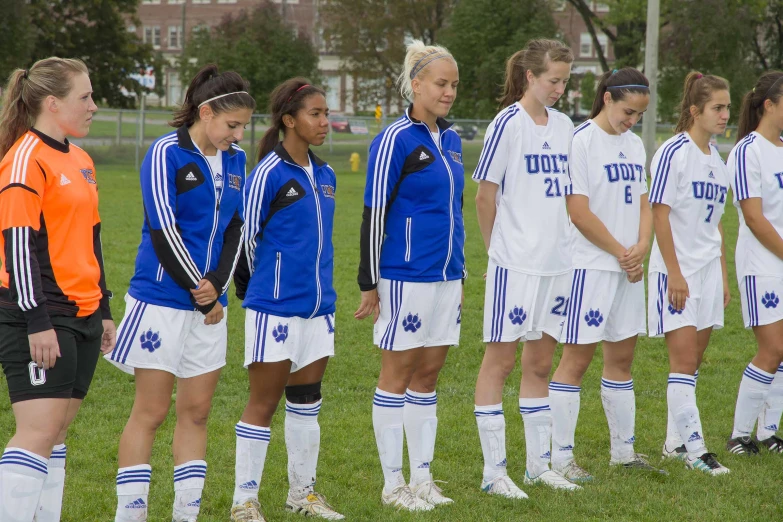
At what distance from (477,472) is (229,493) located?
1420 millimetres

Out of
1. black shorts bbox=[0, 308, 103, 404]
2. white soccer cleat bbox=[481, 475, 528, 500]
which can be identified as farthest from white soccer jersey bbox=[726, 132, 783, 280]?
black shorts bbox=[0, 308, 103, 404]

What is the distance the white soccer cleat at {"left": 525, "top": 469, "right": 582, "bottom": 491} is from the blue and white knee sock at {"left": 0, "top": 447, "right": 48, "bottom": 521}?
102 inches

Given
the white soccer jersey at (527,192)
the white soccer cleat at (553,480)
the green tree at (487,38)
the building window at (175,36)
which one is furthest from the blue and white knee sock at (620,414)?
the building window at (175,36)

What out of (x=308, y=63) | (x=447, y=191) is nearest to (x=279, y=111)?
(x=447, y=191)

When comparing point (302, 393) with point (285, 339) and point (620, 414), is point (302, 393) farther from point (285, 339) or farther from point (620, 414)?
point (620, 414)

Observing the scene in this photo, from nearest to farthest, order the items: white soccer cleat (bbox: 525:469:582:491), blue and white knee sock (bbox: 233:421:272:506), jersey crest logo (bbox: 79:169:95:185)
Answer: jersey crest logo (bbox: 79:169:95:185) < blue and white knee sock (bbox: 233:421:272:506) < white soccer cleat (bbox: 525:469:582:491)

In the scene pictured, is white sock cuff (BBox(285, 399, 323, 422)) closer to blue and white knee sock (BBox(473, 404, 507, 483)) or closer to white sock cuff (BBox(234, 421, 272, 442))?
white sock cuff (BBox(234, 421, 272, 442))

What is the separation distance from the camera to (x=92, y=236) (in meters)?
3.72

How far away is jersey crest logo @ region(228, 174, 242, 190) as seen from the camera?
410cm

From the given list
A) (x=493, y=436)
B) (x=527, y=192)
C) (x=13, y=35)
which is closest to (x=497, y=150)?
(x=527, y=192)

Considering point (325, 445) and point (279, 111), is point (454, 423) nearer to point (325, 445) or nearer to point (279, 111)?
point (325, 445)

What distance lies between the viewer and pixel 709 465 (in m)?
5.14

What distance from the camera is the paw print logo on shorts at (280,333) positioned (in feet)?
13.9

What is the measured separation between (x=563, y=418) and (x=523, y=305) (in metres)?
0.78
